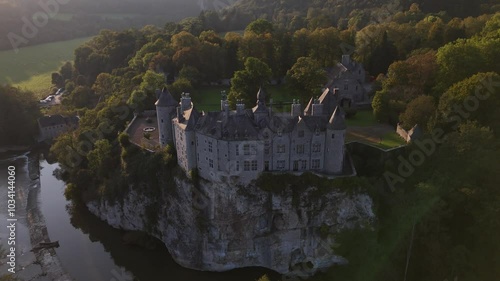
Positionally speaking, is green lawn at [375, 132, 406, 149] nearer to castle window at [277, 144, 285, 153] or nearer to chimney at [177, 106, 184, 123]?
castle window at [277, 144, 285, 153]

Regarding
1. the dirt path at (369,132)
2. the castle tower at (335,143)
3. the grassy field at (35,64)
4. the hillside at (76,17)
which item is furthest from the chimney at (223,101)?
the grassy field at (35,64)

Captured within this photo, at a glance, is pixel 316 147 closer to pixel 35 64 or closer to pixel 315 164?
pixel 315 164

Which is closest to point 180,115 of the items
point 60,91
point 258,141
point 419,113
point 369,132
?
point 258,141

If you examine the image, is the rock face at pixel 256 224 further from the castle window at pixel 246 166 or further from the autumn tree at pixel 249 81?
the autumn tree at pixel 249 81

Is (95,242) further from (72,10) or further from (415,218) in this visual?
(72,10)

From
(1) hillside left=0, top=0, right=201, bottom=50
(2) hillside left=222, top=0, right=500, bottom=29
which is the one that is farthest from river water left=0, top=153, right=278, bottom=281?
(2) hillside left=222, top=0, right=500, bottom=29

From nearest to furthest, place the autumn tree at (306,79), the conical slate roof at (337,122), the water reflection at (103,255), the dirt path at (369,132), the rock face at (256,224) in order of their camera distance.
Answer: the conical slate roof at (337,122) → the rock face at (256,224) → the water reflection at (103,255) → the dirt path at (369,132) → the autumn tree at (306,79)
